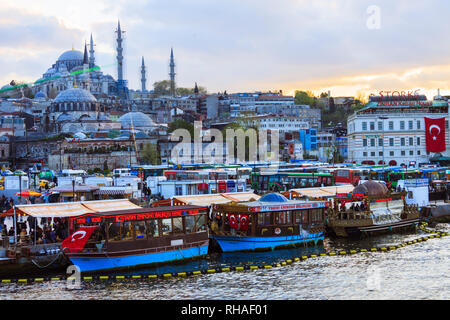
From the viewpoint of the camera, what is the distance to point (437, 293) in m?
Answer: 16.8

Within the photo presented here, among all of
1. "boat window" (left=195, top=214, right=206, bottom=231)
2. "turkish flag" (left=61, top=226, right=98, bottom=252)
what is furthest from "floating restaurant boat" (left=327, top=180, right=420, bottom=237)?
"turkish flag" (left=61, top=226, right=98, bottom=252)

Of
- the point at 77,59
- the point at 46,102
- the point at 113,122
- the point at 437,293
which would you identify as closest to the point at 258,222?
the point at 437,293

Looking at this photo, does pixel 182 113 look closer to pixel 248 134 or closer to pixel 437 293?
pixel 248 134

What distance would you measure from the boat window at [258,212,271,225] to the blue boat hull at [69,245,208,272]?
284 centimetres

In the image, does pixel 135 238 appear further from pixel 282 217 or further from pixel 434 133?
pixel 434 133

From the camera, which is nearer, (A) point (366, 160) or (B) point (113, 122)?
(A) point (366, 160)

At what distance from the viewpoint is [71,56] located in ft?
436

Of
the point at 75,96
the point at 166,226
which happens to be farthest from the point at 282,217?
the point at 75,96

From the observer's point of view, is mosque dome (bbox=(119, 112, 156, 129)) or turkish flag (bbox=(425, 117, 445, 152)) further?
Answer: mosque dome (bbox=(119, 112, 156, 129))

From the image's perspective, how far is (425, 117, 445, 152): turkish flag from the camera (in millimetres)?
57750

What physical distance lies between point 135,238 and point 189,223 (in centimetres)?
207

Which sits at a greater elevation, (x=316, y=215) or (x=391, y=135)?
(x=391, y=135)

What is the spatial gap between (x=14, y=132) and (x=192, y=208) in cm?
7606
